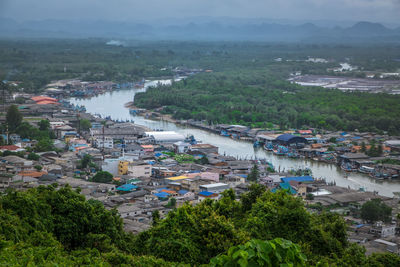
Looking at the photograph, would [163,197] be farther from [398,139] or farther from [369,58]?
[369,58]

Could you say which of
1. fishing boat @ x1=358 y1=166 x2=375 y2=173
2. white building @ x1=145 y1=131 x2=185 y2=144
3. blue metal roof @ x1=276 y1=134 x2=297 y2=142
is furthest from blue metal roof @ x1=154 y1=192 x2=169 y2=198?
blue metal roof @ x1=276 y1=134 x2=297 y2=142

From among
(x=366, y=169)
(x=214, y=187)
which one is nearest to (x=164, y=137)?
(x=214, y=187)

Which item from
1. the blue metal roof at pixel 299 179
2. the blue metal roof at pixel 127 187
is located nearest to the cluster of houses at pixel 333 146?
the blue metal roof at pixel 299 179

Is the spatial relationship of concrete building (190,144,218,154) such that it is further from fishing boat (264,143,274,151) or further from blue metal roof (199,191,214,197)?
blue metal roof (199,191,214,197)

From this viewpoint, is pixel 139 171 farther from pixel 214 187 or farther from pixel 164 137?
pixel 164 137

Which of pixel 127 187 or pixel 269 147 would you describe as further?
pixel 269 147

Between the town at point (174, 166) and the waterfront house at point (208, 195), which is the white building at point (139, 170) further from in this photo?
the waterfront house at point (208, 195)

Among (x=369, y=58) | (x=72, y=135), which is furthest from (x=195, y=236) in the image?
(x=369, y=58)
